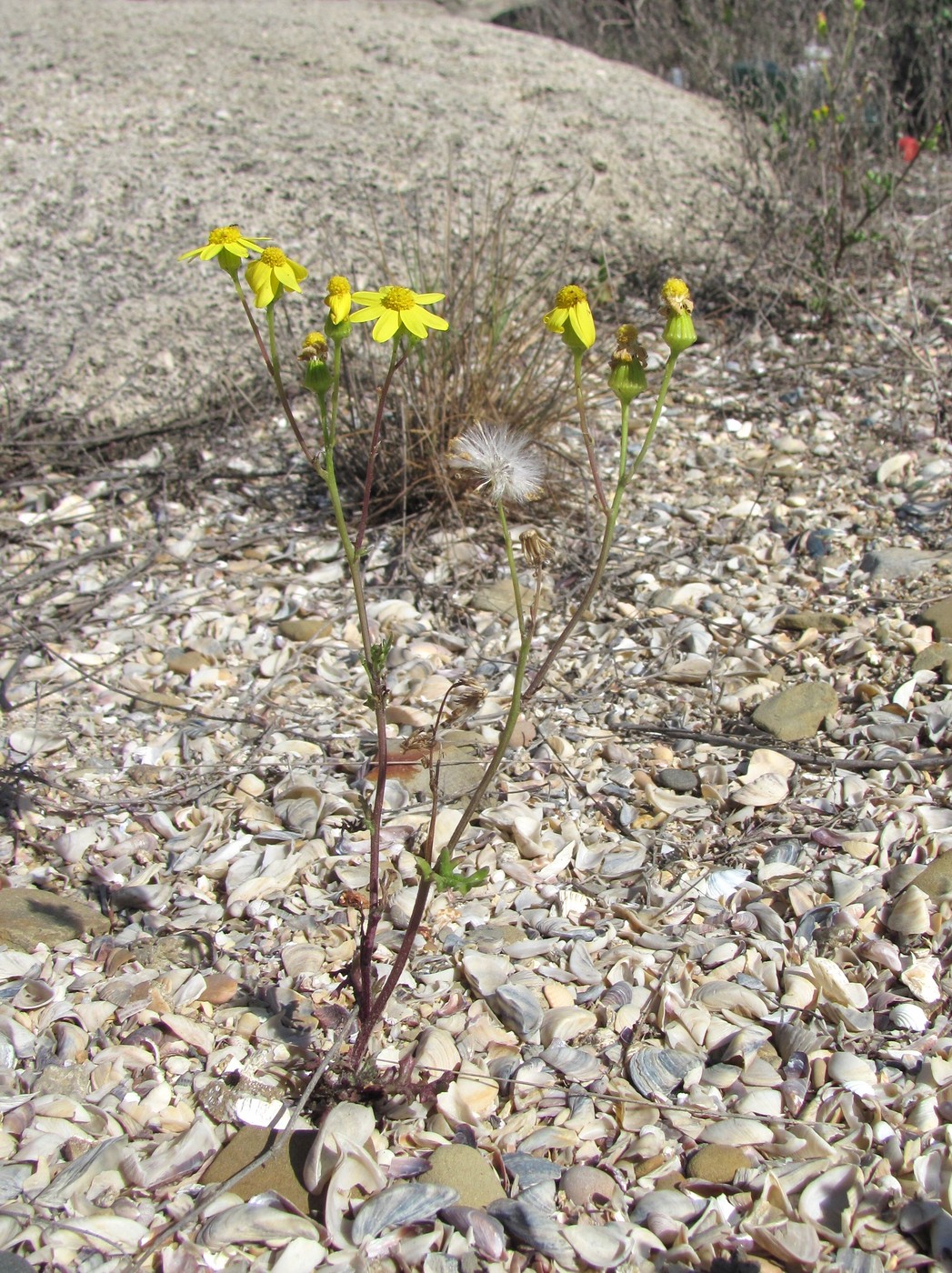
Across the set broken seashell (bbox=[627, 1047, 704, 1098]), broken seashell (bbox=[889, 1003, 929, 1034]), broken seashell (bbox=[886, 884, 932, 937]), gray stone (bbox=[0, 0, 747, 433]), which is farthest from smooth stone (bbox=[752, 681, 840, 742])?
gray stone (bbox=[0, 0, 747, 433])

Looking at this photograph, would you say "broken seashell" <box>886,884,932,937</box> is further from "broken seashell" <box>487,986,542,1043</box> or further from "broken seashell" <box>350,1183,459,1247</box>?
"broken seashell" <box>350,1183,459,1247</box>

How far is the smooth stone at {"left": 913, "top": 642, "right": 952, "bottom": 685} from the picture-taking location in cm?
198

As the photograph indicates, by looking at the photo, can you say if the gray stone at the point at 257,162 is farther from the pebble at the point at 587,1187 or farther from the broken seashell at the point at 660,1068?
the pebble at the point at 587,1187

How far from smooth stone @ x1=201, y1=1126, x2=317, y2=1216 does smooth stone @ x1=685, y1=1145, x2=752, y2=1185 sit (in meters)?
0.44

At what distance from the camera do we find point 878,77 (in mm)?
3998

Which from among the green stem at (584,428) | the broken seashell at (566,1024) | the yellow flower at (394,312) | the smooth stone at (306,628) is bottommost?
the broken seashell at (566,1024)

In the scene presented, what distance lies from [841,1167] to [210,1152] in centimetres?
72

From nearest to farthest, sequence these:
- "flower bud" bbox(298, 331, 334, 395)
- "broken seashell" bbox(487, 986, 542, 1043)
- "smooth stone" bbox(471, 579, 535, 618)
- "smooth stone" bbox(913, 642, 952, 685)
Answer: "flower bud" bbox(298, 331, 334, 395) < "broken seashell" bbox(487, 986, 542, 1043) < "smooth stone" bbox(913, 642, 952, 685) < "smooth stone" bbox(471, 579, 535, 618)

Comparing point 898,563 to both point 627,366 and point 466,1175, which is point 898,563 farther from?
point 466,1175

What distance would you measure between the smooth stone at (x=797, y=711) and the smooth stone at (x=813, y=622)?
207 millimetres

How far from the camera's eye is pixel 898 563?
2307 millimetres

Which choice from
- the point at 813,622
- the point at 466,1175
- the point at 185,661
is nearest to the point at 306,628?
the point at 185,661

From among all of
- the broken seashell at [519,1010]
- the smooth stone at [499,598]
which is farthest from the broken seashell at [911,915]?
the smooth stone at [499,598]

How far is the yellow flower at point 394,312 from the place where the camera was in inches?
44.8
